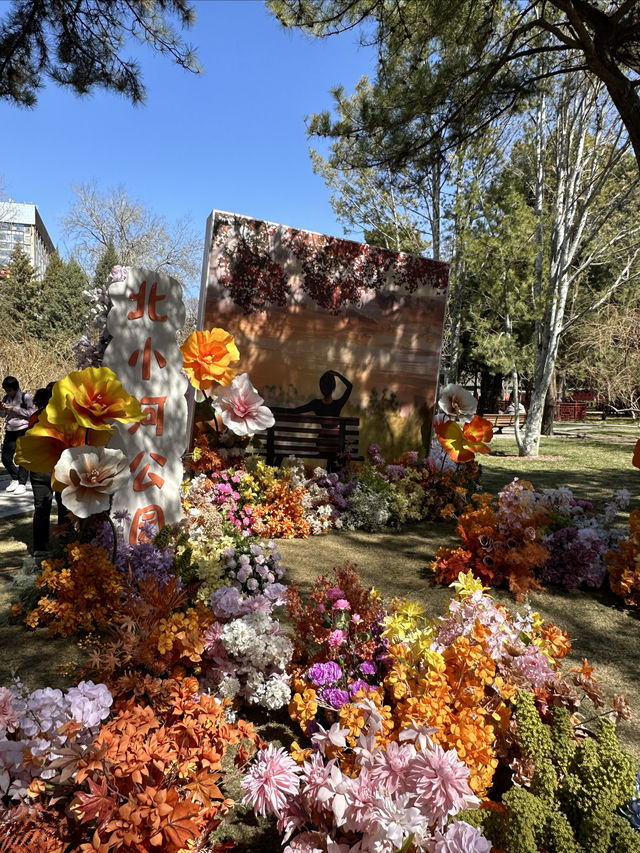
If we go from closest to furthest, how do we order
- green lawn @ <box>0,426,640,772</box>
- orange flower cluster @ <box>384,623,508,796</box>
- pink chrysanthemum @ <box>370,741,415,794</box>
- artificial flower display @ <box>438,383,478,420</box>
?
pink chrysanthemum @ <box>370,741,415,794</box>
orange flower cluster @ <box>384,623,508,796</box>
green lawn @ <box>0,426,640,772</box>
artificial flower display @ <box>438,383,478,420</box>

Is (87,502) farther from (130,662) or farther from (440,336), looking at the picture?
(440,336)

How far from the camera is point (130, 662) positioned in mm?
1969

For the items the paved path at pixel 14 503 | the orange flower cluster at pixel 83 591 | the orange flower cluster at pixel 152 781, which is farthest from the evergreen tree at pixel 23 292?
the orange flower cluster at pixel 152 781

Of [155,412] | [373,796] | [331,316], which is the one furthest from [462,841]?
[331,316]

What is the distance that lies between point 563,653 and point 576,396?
32.7 meters

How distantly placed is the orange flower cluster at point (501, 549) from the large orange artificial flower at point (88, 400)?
105 inches

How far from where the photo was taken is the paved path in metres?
6.12

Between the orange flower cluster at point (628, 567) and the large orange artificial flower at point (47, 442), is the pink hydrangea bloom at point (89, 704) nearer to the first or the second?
the large orange artificial flower at point (47, 442)

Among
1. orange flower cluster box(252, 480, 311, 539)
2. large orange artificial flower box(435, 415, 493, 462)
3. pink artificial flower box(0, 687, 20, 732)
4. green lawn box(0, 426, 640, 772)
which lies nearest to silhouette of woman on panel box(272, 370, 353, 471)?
orange flower cluster box(252, 480, 311, 539)

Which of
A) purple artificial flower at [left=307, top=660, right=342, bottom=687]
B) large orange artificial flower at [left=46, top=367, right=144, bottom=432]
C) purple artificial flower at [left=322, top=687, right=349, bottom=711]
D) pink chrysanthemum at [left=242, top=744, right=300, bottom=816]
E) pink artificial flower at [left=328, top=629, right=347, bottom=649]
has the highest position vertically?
large orange artificial flower at [left=46, top=367, right=144, bottom=432]

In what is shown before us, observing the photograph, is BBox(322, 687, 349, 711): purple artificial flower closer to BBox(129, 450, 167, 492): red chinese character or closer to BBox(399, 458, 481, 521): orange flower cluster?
BBox(129, 450, 167, 492): red chinese character

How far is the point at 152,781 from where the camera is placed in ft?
4.56

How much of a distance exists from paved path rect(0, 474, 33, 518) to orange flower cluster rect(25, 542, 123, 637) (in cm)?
354

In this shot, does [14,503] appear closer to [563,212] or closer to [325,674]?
[325,674]
